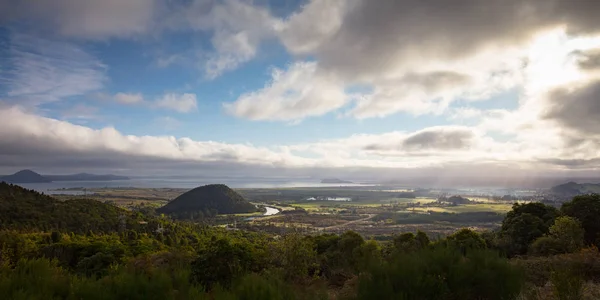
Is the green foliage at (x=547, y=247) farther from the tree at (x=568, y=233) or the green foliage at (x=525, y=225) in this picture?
A: the green foliage at (x=525, y=225)

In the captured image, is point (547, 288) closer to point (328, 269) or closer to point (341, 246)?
point (328, 269)

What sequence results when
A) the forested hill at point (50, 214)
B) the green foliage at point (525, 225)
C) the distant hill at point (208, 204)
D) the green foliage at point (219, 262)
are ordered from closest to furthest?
the green foliage at point (219, 262)
the green foliage at point (525, 225)
the forested hill at point (50, 214)
the distant hill at point (208, 204)

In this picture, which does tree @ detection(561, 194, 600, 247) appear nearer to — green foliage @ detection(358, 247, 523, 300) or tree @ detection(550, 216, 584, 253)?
tree @ detection(550, 216, 584, 253)

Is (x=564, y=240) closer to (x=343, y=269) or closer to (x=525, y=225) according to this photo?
(x=525, y=225)

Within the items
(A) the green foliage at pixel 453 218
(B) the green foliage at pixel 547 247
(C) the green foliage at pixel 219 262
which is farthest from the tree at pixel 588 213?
(A) the green foliage at pixel 453 218

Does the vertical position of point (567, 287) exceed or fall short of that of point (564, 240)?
it exceeds it

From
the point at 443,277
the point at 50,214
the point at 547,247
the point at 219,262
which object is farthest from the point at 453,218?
the point at 443,277

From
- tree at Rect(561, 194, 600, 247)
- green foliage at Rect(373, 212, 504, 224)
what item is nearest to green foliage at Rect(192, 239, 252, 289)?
tree at Rect(561, 194, 600, 247)
